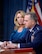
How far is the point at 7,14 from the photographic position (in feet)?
13.6

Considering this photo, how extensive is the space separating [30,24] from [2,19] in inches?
75.9

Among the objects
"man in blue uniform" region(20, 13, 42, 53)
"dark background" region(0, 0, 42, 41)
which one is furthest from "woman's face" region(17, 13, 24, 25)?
"dark background" region(0, 0, 42, 41)

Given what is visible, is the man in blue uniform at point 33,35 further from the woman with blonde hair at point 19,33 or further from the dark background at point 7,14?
the dark background at point 7,14

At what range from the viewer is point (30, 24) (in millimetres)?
2432

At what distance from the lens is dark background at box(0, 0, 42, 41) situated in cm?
407

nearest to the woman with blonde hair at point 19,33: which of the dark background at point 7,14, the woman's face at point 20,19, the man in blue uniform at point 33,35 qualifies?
the woman's face at point 20,19

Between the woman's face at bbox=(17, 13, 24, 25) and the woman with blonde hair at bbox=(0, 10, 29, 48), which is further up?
the woman's face at bbox=(17, 13, 24, 25)

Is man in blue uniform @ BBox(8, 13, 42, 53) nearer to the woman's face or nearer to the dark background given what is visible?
the woman's face

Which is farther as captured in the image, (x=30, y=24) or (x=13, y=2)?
(x=13, y=2)

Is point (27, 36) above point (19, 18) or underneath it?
underneath

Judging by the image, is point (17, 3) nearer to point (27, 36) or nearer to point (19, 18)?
point (19, 18)

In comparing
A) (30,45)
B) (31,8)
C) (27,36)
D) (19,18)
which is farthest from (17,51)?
(31,8)

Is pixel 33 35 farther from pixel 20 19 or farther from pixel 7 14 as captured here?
pixel 7 14

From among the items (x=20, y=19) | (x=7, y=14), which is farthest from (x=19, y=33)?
(x=7, y=14)
